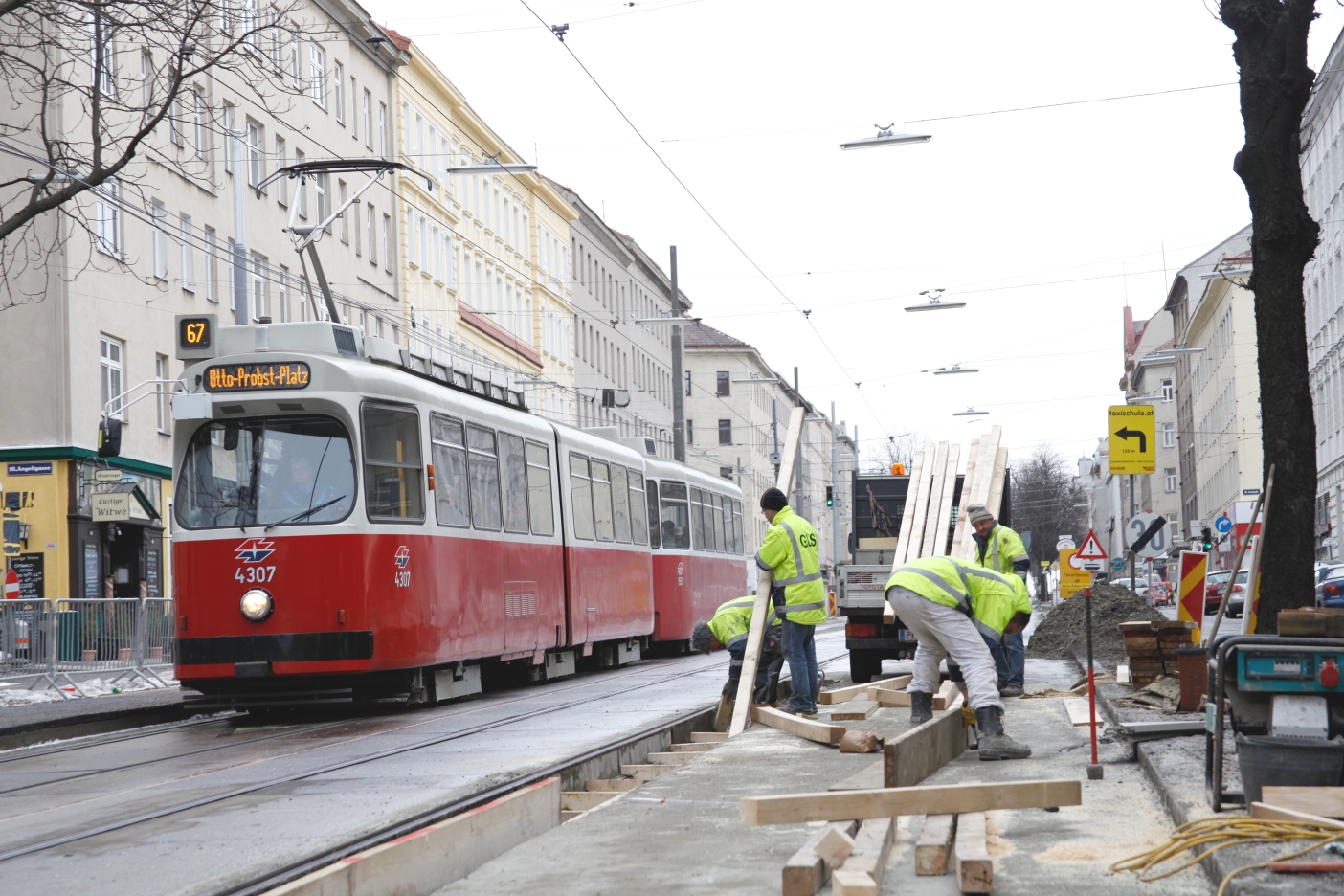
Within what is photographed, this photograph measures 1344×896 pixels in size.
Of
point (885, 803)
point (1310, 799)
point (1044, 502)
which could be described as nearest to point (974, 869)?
point (885, 803)

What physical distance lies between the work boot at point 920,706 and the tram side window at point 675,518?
52.3ft

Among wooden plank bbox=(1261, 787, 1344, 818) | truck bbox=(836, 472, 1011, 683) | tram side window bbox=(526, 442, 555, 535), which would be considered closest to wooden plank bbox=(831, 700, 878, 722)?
truck bbox=(836, 472, 1011, 683)

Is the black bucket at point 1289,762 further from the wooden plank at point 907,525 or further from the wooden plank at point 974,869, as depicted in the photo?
the wooden plank at point 907,525

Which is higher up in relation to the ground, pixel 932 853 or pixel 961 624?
pixel 961 624

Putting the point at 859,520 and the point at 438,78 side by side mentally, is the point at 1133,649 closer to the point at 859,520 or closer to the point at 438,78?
the point at 859,520

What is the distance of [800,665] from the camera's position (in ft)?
43.4

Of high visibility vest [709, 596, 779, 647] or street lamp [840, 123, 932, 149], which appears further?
street lamp [840, 123, 932, 149]

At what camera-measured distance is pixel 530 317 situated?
6594cm

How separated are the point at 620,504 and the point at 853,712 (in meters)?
11.1

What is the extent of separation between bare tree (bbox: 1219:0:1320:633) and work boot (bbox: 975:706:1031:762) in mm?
1776

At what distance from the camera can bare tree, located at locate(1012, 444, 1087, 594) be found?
110 metres

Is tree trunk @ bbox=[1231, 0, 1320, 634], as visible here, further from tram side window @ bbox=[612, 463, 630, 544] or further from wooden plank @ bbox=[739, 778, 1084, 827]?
tram side window @ bbox=[612, 463, 630, 544]

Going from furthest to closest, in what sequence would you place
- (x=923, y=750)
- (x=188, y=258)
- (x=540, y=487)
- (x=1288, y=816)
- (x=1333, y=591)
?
(x=188, y=258)
(x=1333, y=591)
(x=540, y=487)
(x=923, y=750)
(x=1288, y=816)

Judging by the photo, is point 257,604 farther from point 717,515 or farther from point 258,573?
point 717,515
